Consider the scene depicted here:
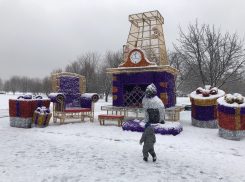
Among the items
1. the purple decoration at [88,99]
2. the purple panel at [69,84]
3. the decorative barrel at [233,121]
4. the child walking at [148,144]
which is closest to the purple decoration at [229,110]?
the decorative barrel at [233,121]

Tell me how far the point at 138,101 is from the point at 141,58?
2.50 meters

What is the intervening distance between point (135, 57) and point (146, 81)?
1.29 metres

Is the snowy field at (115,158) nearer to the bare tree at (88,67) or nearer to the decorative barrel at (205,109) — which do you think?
the decorative barrel at (205,109)

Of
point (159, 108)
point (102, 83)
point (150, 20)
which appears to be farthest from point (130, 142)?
point (102, 83)

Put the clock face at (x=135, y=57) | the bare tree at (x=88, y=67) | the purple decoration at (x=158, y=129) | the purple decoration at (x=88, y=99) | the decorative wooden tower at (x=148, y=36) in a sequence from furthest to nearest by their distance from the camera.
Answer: the bare tree at (x=88, y=67), the purple decoration at (x=88, y=99), the decorative wooden tower at (x=148, y=36), the clock face at (x=135, y=57), the purple decoration at (x=158, y=129)

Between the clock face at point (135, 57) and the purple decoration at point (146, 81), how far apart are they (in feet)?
2.08

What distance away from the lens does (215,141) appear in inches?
228

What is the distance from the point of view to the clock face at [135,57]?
29.1 feet

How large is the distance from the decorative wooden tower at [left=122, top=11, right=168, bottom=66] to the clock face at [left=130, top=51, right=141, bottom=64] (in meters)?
0.86

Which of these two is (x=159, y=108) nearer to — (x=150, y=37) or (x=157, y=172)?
(x=157, y=172)

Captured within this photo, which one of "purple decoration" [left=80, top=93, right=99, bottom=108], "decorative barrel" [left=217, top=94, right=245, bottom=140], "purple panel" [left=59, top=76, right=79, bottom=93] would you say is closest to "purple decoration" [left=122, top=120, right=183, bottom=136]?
"decorative barrel" [left=217, top=94, right=245, bottom=140]

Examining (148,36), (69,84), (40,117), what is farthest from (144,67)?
(40,117)

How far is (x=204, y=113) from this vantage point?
25.8ft

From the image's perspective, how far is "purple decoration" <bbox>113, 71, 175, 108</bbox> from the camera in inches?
338
